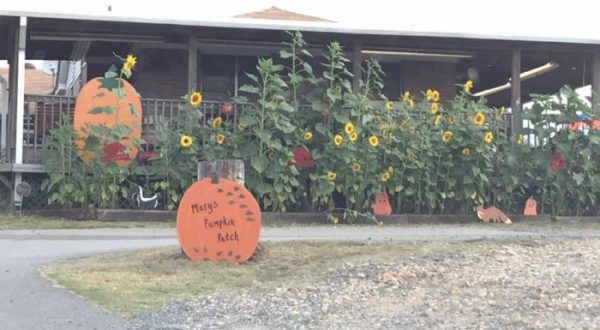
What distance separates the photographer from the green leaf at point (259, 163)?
37.9 feet

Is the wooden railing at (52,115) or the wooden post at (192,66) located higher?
the wooden post at (192,66)

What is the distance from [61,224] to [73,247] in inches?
92.6

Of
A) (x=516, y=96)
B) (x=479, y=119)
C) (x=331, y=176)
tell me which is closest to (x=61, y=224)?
(x=331, y=176)

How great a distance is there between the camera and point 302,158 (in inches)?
472

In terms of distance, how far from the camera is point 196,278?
23.2 ft

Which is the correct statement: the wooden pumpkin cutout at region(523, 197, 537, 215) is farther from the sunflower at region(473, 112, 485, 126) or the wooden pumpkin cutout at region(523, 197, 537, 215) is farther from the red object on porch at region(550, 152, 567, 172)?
the sunflower at region(473, 112, 485, 126)

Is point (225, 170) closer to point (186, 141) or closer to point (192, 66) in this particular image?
point (186, 141)

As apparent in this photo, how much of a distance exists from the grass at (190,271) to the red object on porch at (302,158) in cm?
322

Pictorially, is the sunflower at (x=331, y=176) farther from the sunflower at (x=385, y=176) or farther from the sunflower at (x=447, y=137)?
the sunflower at (x=447, y=137)

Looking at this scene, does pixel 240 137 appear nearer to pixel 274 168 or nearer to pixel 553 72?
pixel 274 168

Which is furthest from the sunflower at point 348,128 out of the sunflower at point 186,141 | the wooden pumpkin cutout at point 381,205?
the sunflower at point 186,141

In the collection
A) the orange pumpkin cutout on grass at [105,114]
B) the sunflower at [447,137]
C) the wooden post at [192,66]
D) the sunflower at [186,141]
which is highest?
the wooden post at [192,66]

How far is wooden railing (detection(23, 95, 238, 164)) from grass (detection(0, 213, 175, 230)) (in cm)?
128

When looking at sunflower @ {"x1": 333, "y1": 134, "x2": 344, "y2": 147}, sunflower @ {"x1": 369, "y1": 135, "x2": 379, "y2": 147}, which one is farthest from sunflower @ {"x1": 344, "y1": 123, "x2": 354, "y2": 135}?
sunflower @ {"x1": 369, "y1": 135, "x2": 379, "y2": 147}
